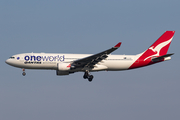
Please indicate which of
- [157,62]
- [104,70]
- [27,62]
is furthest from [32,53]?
[157,62]

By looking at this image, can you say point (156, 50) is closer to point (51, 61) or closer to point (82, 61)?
point (82, 61)

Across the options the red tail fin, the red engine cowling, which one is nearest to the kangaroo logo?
the red tail fin

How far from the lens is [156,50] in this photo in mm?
53594

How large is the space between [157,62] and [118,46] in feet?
38.7

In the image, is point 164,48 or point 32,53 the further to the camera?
point 164,48

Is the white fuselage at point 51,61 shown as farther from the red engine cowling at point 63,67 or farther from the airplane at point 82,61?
the red engine cowling at point 63,67

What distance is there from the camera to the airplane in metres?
47.8

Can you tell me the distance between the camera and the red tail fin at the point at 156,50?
51.8 meters

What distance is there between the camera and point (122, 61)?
167 ft

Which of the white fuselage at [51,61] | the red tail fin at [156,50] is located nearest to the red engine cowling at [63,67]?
the white fuselage at [51,61]

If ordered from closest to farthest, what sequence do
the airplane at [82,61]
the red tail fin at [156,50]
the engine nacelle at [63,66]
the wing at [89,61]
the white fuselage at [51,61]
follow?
1. the wing at [89,61]
2. the engine nacelle at [63,66]
3. the airplane at [82,61]
4. the white fuselage at [51,61]
5. the red tail fin at [156,50]

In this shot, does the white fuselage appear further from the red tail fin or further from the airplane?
the red tail fin

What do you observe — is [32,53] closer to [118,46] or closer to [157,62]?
[118,46]

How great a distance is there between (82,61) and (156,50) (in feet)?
44.3
